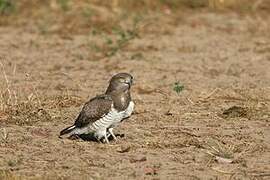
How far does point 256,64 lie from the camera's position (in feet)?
38.5

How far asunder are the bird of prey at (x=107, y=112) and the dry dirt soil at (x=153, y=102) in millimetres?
117

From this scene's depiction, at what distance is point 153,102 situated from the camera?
9141mm

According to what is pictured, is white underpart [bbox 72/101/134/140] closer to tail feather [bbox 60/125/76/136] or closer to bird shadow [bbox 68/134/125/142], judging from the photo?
tail feather [bbox 60/125/76/136]

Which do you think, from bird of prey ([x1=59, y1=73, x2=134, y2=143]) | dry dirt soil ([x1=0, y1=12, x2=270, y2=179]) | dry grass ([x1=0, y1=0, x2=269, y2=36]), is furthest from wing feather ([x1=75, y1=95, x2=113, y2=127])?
dry grass ([x1=0, y1=0, x2=269, y2=36])

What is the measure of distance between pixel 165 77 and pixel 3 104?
3084 mm

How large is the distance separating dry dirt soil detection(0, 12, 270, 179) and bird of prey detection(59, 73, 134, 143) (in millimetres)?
117

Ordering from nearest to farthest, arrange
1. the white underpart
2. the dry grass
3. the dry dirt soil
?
the dry dirt soil
the white underpart
the dry grass

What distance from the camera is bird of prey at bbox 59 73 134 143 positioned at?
707cm

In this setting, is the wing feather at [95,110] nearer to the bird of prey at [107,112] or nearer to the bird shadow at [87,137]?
the bird of prey at [107,112]

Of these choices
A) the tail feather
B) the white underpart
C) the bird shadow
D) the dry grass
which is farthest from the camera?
the dry grass

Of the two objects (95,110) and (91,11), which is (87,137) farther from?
(91,11)

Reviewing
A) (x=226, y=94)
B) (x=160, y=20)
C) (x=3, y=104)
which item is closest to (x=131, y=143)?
(x=3, y=104)

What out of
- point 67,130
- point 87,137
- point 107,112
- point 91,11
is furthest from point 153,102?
point 91,11

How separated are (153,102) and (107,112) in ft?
6.99
